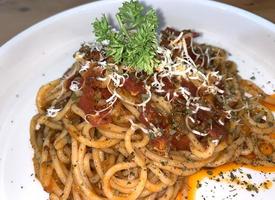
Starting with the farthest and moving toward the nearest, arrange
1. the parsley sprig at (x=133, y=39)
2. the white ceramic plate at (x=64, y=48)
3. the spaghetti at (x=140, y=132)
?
1. the white ceramic plate at (x=64, y=48)
2. the spaghetti at (x=140, y=132)
3. the parsley sprig at (x=133, y=39)

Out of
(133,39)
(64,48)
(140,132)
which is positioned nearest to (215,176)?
(140,132)

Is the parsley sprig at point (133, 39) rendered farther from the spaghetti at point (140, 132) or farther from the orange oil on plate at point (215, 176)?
the orange oil on plate at point (215, 176)

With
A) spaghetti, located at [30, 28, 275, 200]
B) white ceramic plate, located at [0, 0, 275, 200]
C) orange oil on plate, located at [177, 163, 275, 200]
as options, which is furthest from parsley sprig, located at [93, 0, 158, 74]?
white ceramic plate, located at [0, 0, 275, 200]

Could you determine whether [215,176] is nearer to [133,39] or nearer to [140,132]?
[140,132]

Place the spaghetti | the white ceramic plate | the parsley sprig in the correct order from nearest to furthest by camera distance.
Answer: the parsley sprig < the spaghetti < the white ceramic plate

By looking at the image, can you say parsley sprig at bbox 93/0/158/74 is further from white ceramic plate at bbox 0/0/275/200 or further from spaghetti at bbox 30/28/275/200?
white ceramic plate at bbox 0/0/275/200

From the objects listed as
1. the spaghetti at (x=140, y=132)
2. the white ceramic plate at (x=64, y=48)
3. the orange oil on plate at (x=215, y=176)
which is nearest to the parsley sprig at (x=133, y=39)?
the spaghetti at (x=140, y=132)

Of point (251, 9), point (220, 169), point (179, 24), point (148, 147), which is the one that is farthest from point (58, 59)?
point (251, 9)
